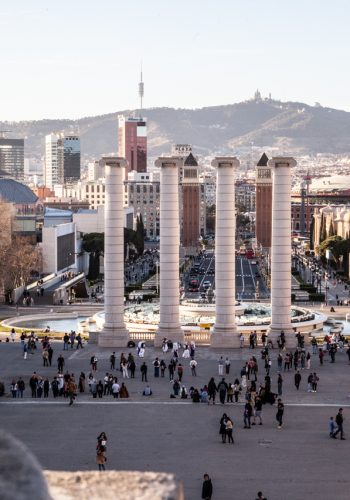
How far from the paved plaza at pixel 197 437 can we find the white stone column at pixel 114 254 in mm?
8546

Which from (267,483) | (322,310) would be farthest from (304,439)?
(322,310)

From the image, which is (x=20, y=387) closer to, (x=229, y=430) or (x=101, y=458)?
(x=229, y=430)

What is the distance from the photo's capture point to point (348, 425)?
3020 centimetres

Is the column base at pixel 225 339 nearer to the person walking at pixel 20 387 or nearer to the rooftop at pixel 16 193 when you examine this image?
the person walking at pixel 20 387

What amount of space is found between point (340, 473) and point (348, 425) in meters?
6.63

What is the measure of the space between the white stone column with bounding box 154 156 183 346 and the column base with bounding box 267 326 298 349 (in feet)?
16.4

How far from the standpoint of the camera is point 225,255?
49.2 m

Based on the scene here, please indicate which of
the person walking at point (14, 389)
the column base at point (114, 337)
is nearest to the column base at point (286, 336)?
the column base at point (114, 337)

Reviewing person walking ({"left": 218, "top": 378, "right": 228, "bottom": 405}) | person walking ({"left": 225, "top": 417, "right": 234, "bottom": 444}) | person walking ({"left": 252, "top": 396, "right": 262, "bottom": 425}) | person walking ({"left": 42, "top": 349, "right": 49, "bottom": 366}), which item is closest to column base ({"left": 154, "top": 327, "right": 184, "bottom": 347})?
person walking ({"left": 42, "top": 349, "right": 49, "bottom": 366})

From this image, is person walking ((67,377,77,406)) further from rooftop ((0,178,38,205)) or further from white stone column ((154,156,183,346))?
rooftop ((0,178,38,205))

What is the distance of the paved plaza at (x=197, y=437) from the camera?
23.1m

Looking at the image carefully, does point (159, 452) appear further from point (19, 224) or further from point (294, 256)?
point (294, 256)

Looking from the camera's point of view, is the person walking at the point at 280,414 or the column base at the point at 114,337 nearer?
the person walking at the point at 280,414

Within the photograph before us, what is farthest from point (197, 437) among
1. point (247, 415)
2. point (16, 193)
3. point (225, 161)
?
point (16, 193)
